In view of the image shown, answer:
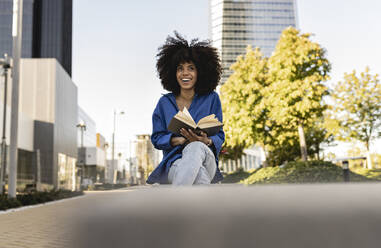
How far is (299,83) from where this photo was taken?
1792cm

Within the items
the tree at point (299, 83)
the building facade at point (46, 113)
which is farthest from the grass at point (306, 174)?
the building facade at point (46, 113)

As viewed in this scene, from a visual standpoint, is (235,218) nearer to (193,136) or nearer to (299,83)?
(193,136)

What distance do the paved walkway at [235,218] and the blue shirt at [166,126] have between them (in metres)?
1.56

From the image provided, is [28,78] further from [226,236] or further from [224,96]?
[226,236]

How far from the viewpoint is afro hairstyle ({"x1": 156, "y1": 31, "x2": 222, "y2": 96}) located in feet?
7.98

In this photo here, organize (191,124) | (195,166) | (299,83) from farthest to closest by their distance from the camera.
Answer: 1. (299,83)
2. (191,124)
3. (195,166)

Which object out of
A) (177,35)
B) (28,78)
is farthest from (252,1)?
(177,35)

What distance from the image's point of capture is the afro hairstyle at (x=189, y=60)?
2434mm

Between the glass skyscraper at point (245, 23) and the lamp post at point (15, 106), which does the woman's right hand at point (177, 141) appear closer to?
the lamp post at point (15, 106)

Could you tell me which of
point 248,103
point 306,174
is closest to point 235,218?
point 306,174

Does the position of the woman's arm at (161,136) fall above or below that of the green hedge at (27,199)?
above

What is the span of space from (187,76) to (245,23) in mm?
129058

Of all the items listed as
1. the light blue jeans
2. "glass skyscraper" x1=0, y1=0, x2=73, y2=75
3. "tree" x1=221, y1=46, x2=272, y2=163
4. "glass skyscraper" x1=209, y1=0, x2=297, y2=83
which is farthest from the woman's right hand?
"glass skyscraper" x1=209, y1=0, x2=297, y2=83

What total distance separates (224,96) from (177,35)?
75.0 ft
